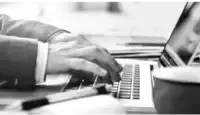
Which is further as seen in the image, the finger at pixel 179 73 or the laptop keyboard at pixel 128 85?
the laptop keyboard at pixel 128 85

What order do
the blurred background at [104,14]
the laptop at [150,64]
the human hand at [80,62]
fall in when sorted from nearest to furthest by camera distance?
the laptop at [150,64] < the human hand at [80,62] < the blurred background at [104,14]

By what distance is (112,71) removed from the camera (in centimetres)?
65

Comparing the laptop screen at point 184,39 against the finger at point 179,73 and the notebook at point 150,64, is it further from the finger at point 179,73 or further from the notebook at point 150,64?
the finger at point 179,73

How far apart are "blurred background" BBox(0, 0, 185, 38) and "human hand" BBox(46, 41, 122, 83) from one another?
0.09 m

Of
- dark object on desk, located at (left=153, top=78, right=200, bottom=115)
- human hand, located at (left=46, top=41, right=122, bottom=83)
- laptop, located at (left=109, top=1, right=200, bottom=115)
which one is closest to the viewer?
dark object on desk, located at (left=153, top=78, right=200, bottom=115)

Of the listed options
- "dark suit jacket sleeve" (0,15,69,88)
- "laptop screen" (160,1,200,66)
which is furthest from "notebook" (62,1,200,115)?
"dark suit jacket sleeve" (0,15,69,88)

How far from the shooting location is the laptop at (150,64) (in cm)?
48

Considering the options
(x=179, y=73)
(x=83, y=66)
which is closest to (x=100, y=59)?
(x=83, y=66)

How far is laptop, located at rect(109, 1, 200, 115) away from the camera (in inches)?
19.1

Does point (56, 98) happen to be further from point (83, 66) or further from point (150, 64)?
point (150, 64)

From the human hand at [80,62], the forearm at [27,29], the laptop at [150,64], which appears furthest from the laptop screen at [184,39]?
the forearm at [27,29]

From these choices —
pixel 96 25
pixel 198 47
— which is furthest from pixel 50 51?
pixel 198 47

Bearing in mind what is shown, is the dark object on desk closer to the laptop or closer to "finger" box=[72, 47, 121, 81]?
the laptop

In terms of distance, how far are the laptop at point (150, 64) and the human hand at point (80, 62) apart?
0.11 feet
